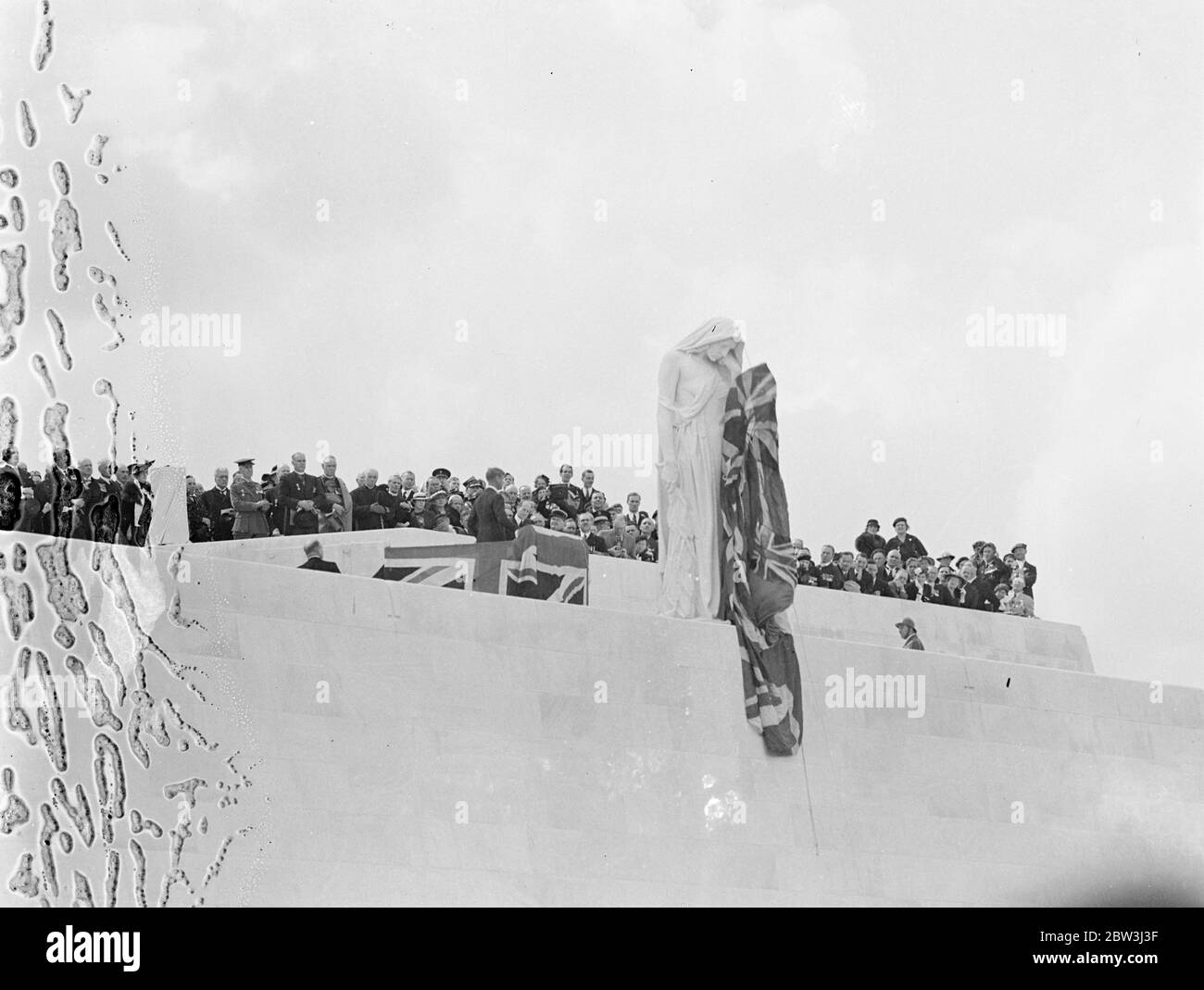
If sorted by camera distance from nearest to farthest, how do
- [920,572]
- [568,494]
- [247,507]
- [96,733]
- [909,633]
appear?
[96,733]
[247,507]
[568,494]
[909,633]
[920,572]

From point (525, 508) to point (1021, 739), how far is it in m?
5.00

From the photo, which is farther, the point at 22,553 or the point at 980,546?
the point at 980,546

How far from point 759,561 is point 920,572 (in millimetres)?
6191

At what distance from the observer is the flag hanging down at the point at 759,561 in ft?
56.9

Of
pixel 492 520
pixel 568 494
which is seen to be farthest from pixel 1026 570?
pixel 492 520

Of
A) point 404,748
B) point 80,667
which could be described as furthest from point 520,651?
point 80,667

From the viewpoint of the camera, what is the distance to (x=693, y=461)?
1786 cm

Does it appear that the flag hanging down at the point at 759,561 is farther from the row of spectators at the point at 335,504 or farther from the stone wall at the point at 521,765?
the row of spectators at the point at 335,504

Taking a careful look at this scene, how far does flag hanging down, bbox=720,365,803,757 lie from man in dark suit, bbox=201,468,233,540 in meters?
Answer: 4.62

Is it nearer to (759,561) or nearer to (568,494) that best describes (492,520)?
(759,561)

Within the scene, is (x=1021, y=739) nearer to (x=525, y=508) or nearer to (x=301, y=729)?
(x=525, y=508)

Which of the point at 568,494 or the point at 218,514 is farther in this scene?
the point at 568,494

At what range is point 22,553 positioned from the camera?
14031mm
